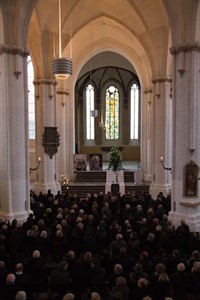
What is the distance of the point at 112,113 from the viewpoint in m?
37.2

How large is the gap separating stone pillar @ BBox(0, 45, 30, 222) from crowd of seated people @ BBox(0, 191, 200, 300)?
113 centimetres

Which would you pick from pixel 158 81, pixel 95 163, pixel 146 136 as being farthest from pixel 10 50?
pixel 146 136

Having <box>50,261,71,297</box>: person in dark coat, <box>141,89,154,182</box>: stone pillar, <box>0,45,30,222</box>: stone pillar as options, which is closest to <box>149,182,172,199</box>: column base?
<box>141,89,154,182</box>: stone pillar

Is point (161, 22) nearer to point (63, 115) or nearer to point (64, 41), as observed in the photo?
point (64, 41)

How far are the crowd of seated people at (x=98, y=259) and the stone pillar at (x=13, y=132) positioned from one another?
113 centimetres

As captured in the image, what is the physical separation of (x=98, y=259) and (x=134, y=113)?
2881 centimetres

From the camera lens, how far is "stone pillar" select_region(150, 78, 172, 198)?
19.7 m

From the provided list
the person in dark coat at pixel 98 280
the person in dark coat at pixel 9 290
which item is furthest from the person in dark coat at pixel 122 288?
the person in dark coat at pixel 9 290

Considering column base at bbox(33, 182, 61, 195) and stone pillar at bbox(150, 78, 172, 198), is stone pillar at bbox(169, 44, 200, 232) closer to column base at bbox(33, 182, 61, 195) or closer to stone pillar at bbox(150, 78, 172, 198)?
stone pillar at bbox(150, 78, 172, 198)

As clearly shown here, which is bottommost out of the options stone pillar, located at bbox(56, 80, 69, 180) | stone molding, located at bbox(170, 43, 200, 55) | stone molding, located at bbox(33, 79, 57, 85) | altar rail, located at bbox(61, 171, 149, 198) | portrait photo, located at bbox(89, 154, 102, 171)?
altar rail, located at bbox(61, 171, 149, 198)

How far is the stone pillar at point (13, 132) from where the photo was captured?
43.5 feet

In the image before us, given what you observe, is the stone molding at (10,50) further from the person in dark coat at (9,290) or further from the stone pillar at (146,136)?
the stone pillar at (146,136)

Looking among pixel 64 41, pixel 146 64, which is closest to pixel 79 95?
pixel 146 64

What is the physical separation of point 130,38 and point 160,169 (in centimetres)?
963
